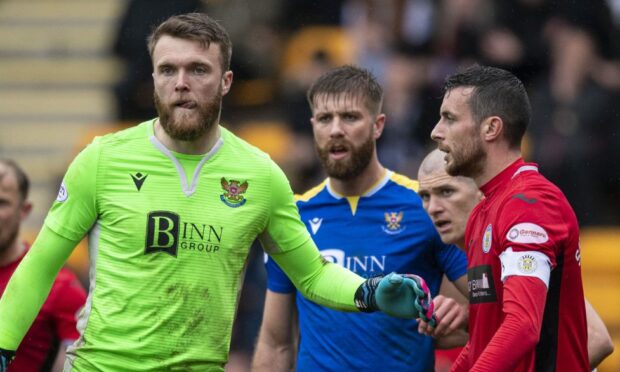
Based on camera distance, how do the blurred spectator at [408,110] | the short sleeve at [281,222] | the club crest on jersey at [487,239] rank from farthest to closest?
the blurred spectator at [408,110] < the short sleeve at [281,222] < the club crest on jersey at [487,239]

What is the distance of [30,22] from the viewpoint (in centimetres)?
1755

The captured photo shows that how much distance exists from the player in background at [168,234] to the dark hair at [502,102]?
0.84 meters

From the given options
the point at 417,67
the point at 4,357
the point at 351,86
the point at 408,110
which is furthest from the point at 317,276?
the point at 417,67

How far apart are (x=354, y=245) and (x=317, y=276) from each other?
1025 mm

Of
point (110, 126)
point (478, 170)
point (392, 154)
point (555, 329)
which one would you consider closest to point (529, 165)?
point (478, 170)

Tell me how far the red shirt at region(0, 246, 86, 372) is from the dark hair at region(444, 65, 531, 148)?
281 cm

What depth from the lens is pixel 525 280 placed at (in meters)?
5.45

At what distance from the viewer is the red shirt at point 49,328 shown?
24.6 ft

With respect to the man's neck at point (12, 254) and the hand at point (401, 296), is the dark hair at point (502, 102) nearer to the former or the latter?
the hand at point (401, 296)

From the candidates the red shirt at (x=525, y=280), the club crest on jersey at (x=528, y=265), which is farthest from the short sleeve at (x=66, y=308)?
the club crest on jersey at (x=528, y=265)

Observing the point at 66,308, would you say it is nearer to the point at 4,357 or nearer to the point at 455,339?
the point at 4,357

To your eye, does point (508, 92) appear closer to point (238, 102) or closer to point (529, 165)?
point (529, 165)

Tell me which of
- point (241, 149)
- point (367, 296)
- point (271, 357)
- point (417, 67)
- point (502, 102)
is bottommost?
point (271, 357)

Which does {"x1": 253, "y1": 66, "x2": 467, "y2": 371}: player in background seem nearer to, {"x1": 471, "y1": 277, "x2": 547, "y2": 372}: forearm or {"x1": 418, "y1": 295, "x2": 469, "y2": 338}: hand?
{"x1": 418, "y1": 295, "x2": 469, "y2": 338}: hand
